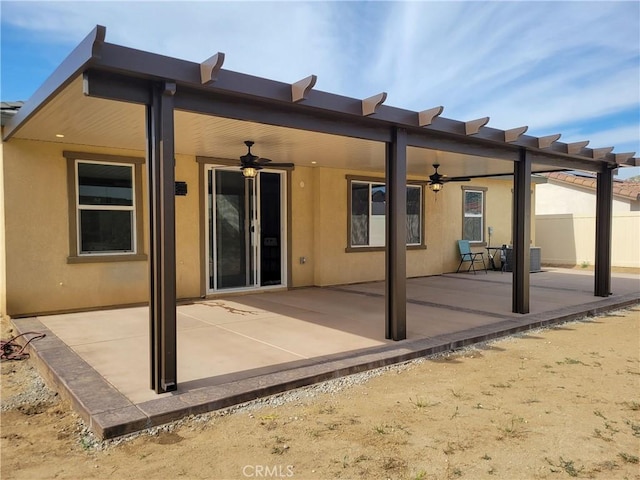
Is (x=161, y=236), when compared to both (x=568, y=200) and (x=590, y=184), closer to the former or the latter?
(x=590, y=184)

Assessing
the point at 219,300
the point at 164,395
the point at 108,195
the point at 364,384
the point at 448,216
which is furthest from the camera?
→ the point at 448,216

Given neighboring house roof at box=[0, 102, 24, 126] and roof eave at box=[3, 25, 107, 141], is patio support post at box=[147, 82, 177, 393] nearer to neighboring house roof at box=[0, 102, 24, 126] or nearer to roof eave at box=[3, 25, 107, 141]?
roof eave at box=[3, 25, 107, 141]

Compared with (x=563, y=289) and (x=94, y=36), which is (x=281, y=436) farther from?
(x=563, y=289)

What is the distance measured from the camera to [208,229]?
8023mm

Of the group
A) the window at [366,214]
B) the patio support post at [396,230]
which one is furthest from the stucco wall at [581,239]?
the patio support post at [396,230]

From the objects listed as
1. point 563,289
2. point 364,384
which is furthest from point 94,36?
point 563,289

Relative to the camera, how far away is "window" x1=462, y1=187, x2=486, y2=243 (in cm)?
Result: 1245

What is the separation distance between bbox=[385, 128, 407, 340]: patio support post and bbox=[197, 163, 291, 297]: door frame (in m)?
3.82

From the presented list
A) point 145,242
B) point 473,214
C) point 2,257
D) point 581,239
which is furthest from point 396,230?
point 581,239

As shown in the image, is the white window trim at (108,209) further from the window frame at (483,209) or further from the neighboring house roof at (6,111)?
the window frame at (483,209)

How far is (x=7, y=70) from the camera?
7.34m

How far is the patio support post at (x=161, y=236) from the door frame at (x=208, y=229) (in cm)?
428

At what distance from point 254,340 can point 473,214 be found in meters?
9.22

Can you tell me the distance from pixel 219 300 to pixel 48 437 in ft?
15.8
